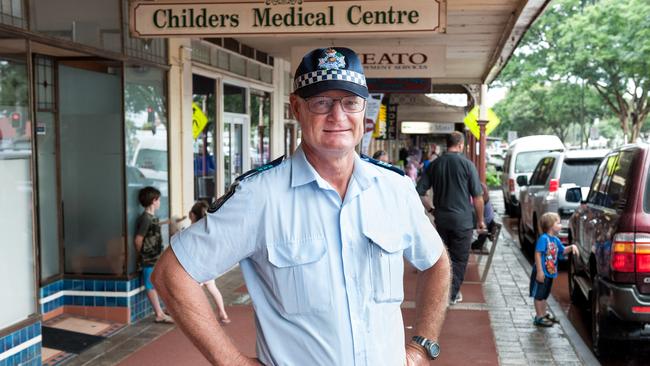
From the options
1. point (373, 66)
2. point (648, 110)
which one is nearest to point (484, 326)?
point (373, 66)

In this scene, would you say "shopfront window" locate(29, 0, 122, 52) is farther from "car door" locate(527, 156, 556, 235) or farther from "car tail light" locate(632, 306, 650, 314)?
"car door" locate(527, 156, 556, 235)

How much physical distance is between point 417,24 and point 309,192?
161 inches

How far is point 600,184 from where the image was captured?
763 cm

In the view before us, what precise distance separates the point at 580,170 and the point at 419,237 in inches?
432

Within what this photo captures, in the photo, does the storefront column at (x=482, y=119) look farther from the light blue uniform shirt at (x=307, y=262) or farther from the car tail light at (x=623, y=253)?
the light blue uniform shirt at (x=307, y=262)

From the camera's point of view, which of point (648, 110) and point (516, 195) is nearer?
point (516, 195)

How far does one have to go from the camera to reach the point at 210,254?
228 centimetres

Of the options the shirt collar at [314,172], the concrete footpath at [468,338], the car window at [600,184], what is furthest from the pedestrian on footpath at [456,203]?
the shirt collar at [314,172]

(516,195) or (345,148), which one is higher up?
(345,148)

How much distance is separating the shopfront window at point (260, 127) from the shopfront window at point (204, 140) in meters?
1.96

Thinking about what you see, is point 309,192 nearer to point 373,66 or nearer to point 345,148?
point 345,148

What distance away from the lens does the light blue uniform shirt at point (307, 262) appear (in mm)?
2246

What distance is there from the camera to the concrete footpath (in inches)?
256

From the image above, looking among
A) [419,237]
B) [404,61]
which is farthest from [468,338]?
[419,237]
